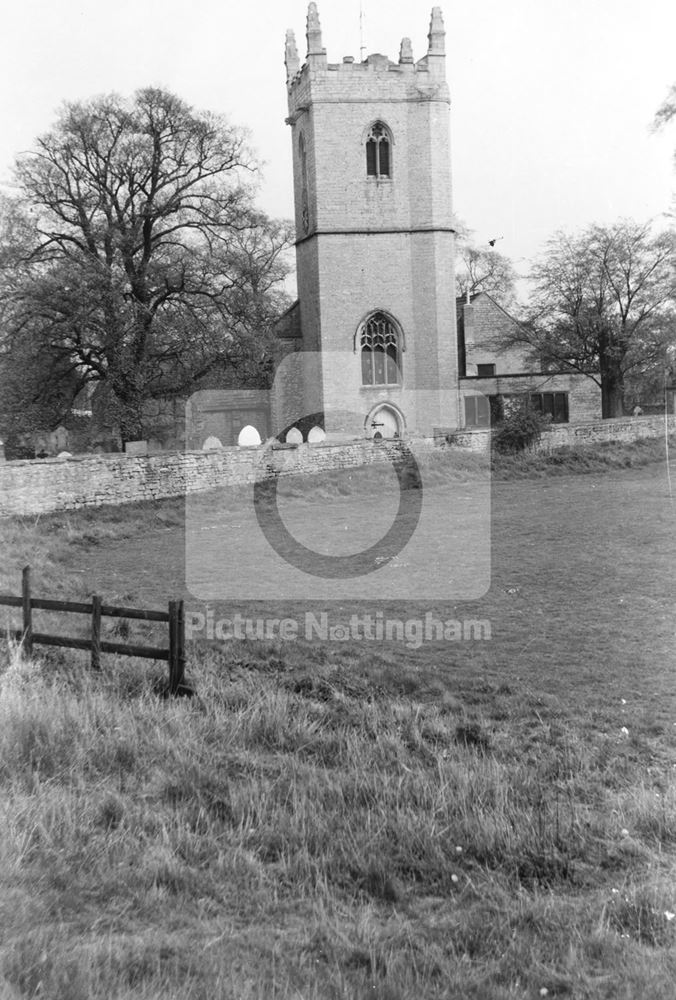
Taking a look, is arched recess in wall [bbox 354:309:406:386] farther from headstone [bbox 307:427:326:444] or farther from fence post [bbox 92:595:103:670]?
fence post [bbox 92:595:103:670]

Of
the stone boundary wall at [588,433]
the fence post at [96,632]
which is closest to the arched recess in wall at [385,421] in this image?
the stone boundary wall at [588,433]

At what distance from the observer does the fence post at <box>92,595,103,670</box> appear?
834cm

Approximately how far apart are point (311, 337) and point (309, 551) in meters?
20.6

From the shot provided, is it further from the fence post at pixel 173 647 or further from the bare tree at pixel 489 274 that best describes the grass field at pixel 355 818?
the bare tree at pixel 489 274

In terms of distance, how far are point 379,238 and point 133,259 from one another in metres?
9.95

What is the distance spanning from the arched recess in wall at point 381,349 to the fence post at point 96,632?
25.6 metres

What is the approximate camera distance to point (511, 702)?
23.6 ft

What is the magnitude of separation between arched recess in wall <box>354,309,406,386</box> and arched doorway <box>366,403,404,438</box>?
1.03 meters

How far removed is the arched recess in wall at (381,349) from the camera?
1310 inches

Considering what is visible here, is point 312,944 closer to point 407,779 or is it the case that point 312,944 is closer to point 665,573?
point 407,779

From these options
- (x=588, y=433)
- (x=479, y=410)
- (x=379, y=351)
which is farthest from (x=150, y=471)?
(x=479, y=410)

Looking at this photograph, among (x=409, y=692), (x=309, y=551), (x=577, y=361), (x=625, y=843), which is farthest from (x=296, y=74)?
(x=625, y=843)

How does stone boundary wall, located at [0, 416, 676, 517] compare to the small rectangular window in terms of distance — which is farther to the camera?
the small rectangular window

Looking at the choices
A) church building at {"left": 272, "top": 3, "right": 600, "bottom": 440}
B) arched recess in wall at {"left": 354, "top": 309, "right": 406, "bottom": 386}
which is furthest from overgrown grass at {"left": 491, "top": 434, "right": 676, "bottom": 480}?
arched recess in wall at {"left": 354, "top": 309, "right": 406, "bottom": 386}
